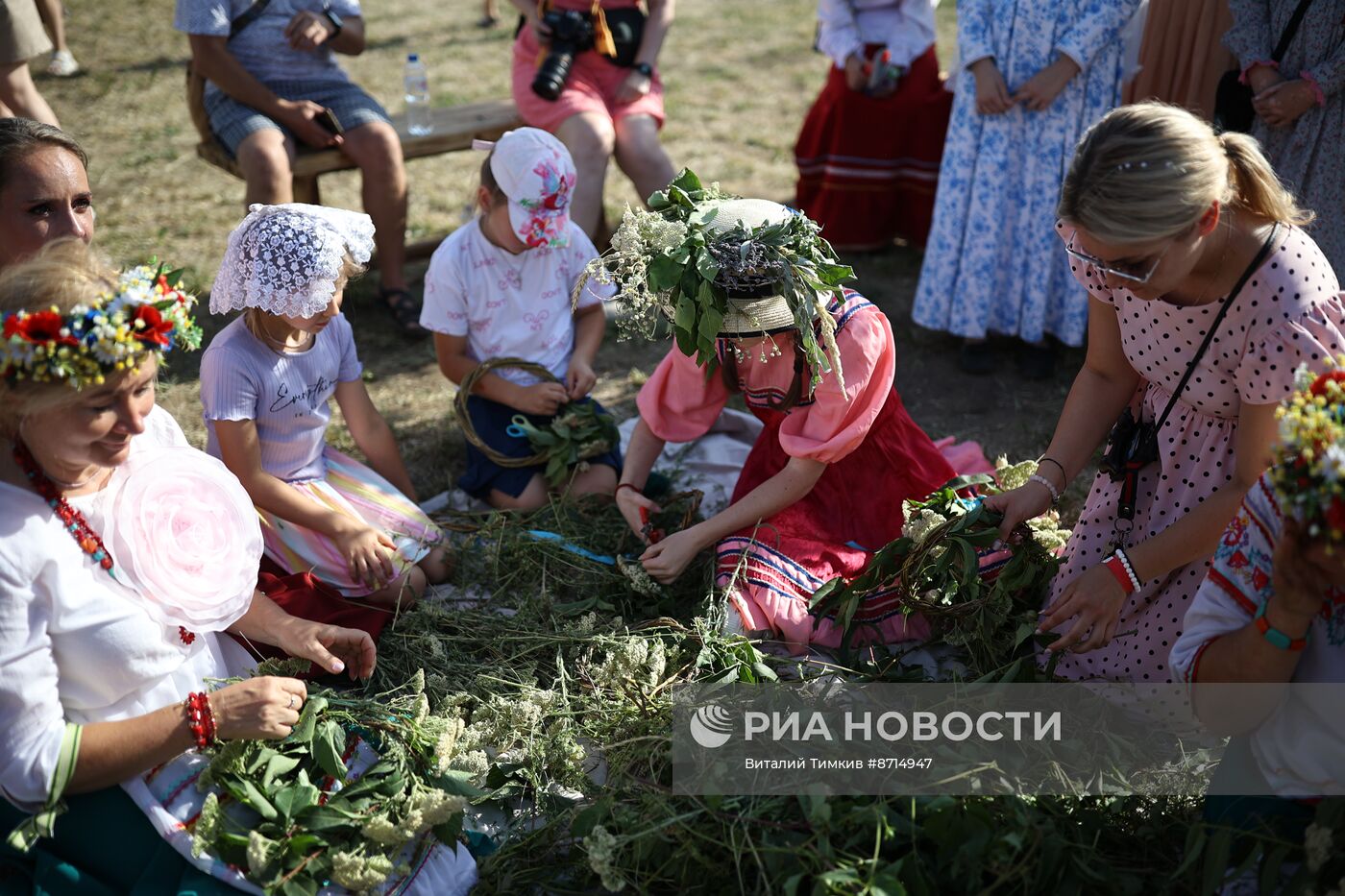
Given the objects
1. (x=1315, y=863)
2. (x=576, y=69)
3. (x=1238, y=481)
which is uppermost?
(x=576, y=69)

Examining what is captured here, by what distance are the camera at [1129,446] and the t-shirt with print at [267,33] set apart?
4.40 metres

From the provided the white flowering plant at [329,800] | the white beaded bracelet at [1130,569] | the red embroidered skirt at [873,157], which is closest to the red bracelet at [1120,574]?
the white beaded bracelet at [1130,569]

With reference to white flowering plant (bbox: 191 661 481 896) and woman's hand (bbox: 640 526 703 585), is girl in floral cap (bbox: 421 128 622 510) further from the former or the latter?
white flowering plant (bbox: 191 661 481 896)

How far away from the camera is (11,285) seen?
2264 millimetres

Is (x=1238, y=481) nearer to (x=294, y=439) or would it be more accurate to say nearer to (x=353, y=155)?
(x=294, y=439)

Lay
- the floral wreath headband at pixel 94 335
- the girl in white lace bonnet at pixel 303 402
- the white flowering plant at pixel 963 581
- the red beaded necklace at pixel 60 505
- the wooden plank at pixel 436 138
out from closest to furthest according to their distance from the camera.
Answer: the floral wreath headband at pixel 94 335 < the red beaded necklace at pixel 60 505 < the white flowering plant at pixel 963 581 < the girl in white lace bonnet at pixel 303 402 < the wooden plank at pixel 436 138

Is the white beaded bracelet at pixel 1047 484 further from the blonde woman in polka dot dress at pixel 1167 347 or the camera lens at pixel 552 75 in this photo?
the camera lens at pixel 552 75

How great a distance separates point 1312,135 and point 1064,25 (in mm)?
1137

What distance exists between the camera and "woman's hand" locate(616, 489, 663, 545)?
141 inches

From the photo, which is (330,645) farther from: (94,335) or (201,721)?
(94,335)

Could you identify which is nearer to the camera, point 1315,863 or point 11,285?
point 1315,863

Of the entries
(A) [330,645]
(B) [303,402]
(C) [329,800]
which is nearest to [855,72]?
(B) [303,402]

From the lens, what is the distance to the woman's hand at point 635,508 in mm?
3584

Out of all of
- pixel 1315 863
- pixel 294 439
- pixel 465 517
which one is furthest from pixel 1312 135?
pixel 294 439
